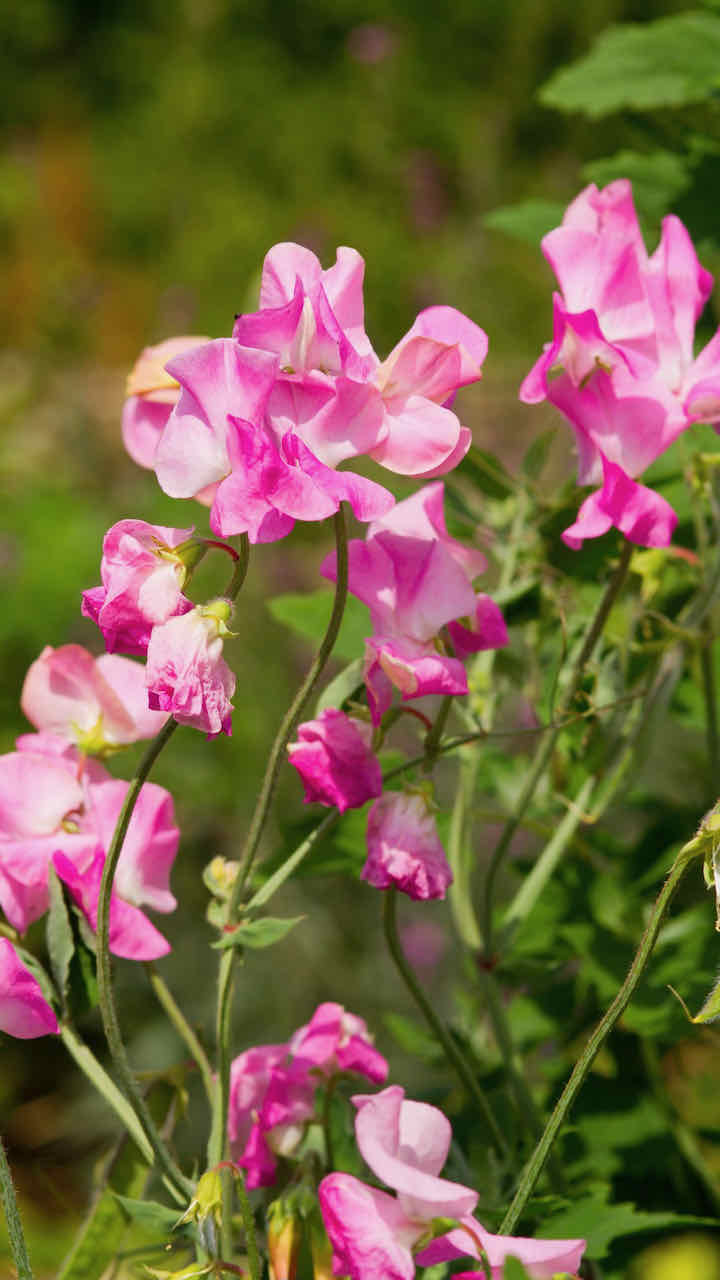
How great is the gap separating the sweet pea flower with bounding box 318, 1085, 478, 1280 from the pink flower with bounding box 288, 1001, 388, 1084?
12 cm

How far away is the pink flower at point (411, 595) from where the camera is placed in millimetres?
537

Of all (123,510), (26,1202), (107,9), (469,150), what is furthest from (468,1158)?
(107,9)

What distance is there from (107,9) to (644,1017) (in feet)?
23.5

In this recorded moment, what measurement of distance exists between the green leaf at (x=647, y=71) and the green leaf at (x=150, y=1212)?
0.72m

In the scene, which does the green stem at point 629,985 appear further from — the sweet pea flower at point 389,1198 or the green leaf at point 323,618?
the green leaf at point 323,618

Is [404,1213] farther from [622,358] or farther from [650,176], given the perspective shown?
[650,176]

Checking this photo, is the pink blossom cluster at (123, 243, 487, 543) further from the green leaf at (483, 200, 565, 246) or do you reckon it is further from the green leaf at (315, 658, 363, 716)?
the green leaf at (483, 200, 565, 246)

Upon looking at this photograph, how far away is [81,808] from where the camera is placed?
0.59 meters

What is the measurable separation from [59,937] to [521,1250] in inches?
8.5

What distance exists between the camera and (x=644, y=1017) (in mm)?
761

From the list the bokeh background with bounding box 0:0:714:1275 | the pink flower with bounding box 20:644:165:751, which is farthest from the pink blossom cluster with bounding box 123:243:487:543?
the bokeh background with bounding box 0:0:714:1275

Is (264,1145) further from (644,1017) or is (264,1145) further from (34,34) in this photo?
(34,34)

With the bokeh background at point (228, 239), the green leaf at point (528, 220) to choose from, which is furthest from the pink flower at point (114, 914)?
the bokeh background at point (228, 239)

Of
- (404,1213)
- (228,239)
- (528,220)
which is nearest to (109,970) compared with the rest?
(404,1213)
